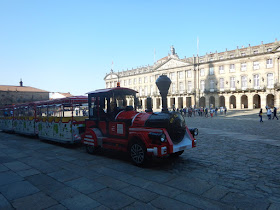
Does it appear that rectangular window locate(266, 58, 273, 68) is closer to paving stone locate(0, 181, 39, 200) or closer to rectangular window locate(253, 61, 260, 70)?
rectangular window locate(253, 61, 260, 70)

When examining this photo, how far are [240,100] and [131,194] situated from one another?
46869mm

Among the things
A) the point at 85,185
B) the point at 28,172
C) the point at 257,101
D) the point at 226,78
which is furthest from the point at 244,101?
the point at 28,172

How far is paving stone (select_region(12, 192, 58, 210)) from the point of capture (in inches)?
148

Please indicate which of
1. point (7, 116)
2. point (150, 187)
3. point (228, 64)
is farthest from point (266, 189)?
point (228, 64)

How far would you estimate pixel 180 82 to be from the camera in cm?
5519

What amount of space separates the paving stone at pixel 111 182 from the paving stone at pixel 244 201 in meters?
2.23

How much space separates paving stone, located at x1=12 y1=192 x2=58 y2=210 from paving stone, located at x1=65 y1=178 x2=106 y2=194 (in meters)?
0.66

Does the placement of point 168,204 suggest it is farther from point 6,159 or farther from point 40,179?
point 6,159

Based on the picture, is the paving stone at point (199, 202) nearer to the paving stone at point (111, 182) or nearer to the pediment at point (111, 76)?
the paving stone at point (111, 182)

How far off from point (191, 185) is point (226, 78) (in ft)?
155

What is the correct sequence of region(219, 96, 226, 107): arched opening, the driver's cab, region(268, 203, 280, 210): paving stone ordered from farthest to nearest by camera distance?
region(219, 96, 226, 107): arched opening < the driver's cab < region(268, 203, 280, 210): paving stone

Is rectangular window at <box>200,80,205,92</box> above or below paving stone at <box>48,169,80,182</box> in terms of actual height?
above

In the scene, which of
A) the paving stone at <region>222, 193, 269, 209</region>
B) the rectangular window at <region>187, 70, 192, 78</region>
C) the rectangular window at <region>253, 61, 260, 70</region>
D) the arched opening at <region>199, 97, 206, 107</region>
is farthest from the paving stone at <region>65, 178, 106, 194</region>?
the rectangular window at <region>187, 70, 192, 78</region>

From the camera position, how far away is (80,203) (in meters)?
3.82
